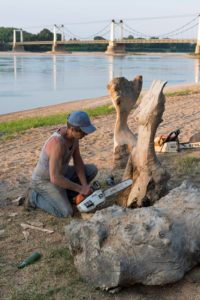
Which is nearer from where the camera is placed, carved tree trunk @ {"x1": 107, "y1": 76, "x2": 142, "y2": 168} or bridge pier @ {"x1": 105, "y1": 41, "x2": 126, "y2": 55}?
carved tree trunk @ {"x1": 107, "y1": 76, "x2": 142, "y2": 168}

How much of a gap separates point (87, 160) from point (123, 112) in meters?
1.12

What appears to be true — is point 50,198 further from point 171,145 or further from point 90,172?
point 171,145

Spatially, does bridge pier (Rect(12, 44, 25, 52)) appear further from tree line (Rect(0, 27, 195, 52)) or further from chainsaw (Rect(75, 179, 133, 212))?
chainsaw (Rect(75, 179, 133, 212))

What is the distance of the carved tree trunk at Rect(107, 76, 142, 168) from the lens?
20.5 ft

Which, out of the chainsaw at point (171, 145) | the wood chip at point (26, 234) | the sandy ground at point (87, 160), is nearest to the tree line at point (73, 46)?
the sandy ground at point (87, 160)

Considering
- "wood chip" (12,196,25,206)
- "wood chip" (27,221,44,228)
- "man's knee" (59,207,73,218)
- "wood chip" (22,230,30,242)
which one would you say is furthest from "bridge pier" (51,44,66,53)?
"wood chip" (22,230,30,242)

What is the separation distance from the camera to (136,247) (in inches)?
124

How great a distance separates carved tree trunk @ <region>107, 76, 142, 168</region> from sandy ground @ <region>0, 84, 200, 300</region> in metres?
0.28

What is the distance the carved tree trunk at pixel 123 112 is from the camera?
6.25 meters

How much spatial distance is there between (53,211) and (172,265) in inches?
72.5

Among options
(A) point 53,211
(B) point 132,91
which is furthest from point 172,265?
(B) point 132,91

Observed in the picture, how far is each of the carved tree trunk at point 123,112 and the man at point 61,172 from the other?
1.31 meters

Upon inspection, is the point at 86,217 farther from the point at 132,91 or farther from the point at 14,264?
the point at 132,91

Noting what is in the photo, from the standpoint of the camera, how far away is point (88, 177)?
524 centimetres
